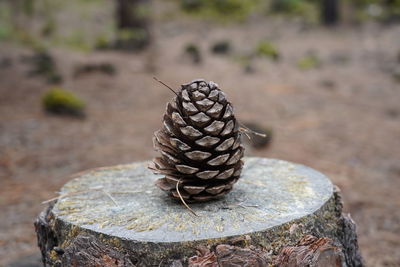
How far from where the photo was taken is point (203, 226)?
2154mm

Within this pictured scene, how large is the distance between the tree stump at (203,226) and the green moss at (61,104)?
4.97 m

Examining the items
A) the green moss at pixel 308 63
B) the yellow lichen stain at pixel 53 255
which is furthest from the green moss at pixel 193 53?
the yellow lichen stain at pixel 53 255

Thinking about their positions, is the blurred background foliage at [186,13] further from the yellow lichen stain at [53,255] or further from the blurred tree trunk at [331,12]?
the yellow lichen stain at [53,255]

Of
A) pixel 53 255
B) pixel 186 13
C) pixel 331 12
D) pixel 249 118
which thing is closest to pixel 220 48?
pixel 331 12

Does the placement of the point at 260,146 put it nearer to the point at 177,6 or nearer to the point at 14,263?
the point at 14,263

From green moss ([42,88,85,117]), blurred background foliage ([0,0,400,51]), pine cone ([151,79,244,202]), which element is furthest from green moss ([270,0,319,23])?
pine cone ([151,79,244,202])

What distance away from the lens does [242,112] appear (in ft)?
27.0

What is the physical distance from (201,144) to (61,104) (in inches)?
221

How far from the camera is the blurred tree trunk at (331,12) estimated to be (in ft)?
50.6

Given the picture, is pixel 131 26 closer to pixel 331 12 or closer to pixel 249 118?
pixel 331 12

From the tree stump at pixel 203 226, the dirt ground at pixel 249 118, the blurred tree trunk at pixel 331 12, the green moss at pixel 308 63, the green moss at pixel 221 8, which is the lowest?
the dirt ground at pixel 249 118

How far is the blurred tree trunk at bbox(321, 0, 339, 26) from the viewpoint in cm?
1543

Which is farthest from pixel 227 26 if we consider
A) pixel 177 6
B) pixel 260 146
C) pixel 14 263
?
pixel 14 263

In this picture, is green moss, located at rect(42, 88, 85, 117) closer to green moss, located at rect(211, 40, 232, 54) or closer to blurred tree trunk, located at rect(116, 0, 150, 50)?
blurred tree trunk, located at rect(116, 0, 150, 50)
